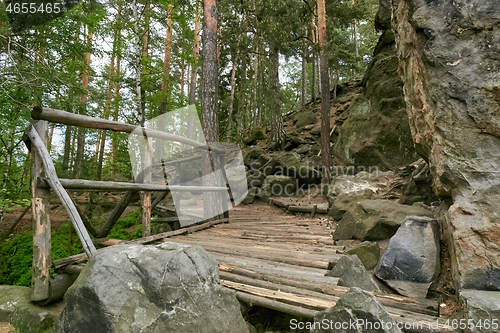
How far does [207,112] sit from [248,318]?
4.97m

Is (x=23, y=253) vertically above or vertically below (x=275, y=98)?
below

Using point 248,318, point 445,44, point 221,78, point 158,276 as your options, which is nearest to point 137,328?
point 158,276

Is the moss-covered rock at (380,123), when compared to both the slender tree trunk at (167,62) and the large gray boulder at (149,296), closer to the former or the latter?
the slender tree trunk at (167,62)

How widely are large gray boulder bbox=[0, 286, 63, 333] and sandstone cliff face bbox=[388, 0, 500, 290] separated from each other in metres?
3.47

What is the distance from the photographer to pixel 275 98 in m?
13.7

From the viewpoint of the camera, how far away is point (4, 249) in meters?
5.16

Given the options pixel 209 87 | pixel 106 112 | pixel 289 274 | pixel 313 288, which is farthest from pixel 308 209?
pixel 106 112

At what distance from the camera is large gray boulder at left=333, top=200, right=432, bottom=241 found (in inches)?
140

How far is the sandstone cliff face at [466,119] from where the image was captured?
2105 millimetres

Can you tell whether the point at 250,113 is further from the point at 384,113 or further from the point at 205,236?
the point at 205,236

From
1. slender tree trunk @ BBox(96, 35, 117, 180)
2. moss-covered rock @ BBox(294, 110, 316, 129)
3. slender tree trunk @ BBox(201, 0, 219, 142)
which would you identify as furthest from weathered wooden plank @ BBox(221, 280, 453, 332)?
moss-covered rock @ BBox(294, 110, 316, 129)

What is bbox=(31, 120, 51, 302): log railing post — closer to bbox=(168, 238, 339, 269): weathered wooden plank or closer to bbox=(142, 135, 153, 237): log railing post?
bbox=(142, 135, 153, 237): log railing post

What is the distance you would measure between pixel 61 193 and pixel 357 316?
2.57 metres

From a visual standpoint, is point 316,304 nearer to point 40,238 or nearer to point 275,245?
point 275,245
